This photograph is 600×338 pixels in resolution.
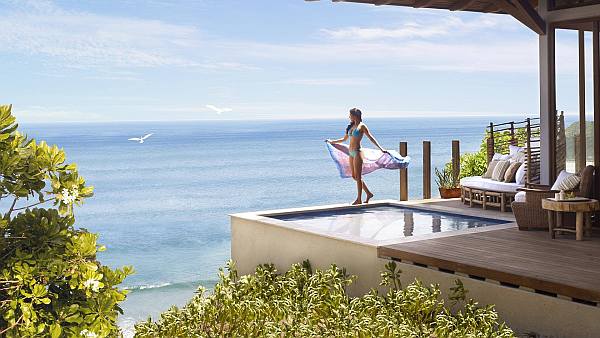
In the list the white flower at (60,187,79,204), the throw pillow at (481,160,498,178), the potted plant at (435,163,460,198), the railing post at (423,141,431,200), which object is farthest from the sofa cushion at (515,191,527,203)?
the white flower at (60,187,79,204)

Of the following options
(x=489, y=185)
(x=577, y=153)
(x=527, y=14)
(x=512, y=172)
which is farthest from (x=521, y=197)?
(x=527, y=14)

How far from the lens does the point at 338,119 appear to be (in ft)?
227

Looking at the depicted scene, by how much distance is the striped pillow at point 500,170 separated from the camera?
11.6 metres

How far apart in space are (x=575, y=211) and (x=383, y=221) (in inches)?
106

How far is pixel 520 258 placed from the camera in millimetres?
7066

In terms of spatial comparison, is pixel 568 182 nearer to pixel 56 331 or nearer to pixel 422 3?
pixel 422 3

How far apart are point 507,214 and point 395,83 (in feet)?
181

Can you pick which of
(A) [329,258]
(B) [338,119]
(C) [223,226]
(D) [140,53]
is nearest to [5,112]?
(A) [329,258]

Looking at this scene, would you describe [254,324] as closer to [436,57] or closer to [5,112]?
[5,112]

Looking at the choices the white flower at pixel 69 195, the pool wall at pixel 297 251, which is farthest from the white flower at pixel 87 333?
the pool wall at pixel 297 251

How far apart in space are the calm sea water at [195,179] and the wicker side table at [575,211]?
1328 centimetres

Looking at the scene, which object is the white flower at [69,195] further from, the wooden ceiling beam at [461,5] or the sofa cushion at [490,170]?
the sofa cushion at [490,170]

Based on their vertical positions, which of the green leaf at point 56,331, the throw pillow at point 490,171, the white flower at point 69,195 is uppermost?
the white flower at point 69,195

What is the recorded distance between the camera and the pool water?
9.10 meters
